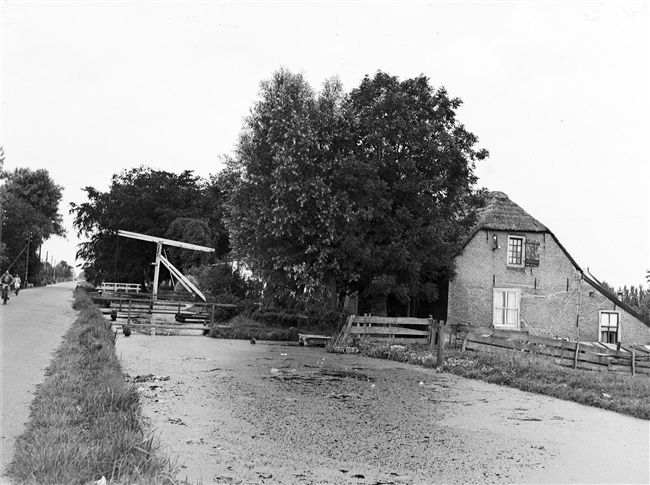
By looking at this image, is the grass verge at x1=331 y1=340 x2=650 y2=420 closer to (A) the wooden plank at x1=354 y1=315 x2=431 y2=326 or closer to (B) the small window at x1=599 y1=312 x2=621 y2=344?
(A) the wooden plank at x1=354 y1=315 x2=431 y2=326

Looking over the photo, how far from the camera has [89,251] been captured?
63688mm

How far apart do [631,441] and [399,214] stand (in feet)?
50.1

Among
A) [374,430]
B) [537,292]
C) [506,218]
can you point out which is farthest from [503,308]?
[374,430]

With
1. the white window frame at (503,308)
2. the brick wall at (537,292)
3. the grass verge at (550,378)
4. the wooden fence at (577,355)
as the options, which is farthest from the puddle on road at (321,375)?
the white window frame at (503,308)

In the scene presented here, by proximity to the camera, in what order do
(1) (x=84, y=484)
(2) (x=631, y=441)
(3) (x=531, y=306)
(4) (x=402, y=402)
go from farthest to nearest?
1. (3) (x=531, y=306)
2. (4) (x=402, y=402)
3. (2) (x=631, y=441)
4. (1) (x=84, y=484)

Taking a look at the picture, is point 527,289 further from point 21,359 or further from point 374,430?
point 21,359

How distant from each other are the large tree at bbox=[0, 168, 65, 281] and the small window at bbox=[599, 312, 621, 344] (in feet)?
161

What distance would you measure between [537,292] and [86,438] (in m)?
26.2

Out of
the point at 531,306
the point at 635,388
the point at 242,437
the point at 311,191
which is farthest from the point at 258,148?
the point at 242,437

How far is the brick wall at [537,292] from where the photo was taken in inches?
1142

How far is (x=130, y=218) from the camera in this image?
5931 centimetres

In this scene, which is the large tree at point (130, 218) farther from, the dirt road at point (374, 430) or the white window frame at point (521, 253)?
the dirt road at point (374, 430)

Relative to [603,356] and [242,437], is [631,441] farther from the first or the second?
[603,356]

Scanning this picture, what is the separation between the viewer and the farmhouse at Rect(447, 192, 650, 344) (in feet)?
95.3
